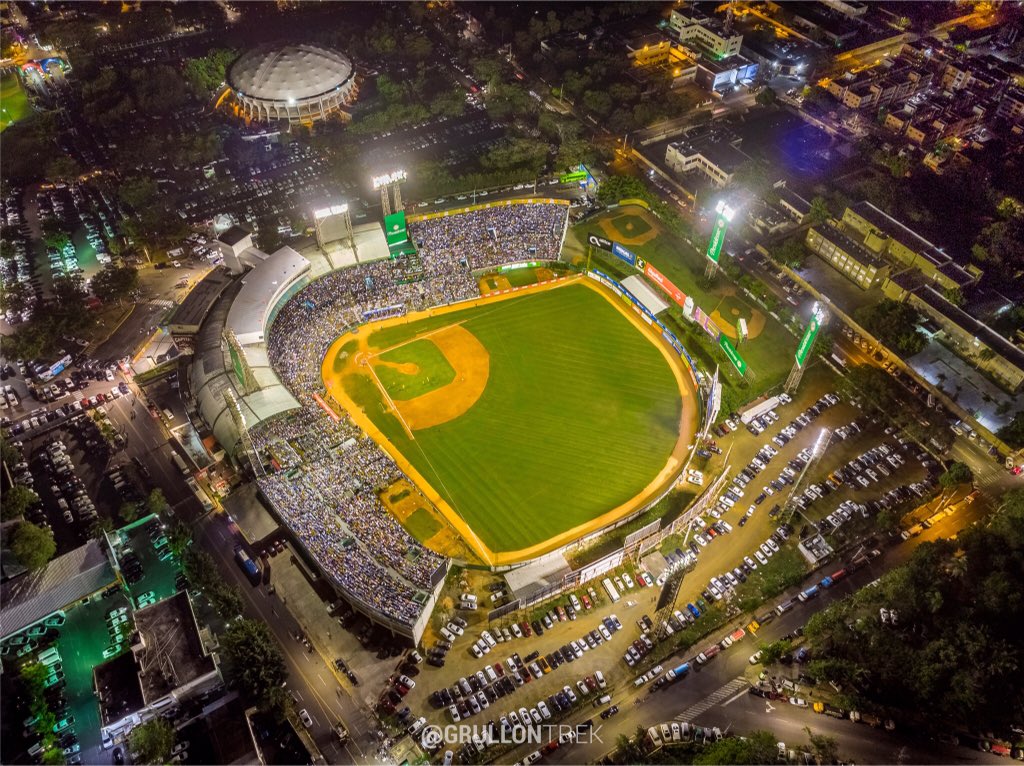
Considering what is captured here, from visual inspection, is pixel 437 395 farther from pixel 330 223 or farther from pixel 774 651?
pixel 774 651

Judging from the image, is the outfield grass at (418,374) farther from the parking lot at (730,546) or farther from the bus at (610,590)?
the bus at (610,590)

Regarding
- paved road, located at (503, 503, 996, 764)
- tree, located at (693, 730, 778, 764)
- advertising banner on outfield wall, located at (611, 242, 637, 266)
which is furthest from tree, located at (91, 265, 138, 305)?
tree, located at (693, 730, 778, 764)

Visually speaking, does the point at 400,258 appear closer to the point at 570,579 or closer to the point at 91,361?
the point at 91,361

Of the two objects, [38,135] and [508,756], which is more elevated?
[38,135]

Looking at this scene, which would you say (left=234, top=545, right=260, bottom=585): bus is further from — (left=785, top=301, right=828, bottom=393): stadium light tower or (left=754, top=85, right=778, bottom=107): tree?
(left=754, top=85, right=778, bottom=107): tree

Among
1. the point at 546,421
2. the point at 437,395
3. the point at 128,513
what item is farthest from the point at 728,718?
the point at 128,513

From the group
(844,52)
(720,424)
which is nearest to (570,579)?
(720,424)

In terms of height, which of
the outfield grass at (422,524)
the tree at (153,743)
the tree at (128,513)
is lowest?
the outfield grass at (422,524)

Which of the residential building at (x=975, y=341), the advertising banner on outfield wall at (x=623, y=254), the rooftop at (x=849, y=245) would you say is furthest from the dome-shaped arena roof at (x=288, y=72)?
the residential building at (x=975, y=341)
